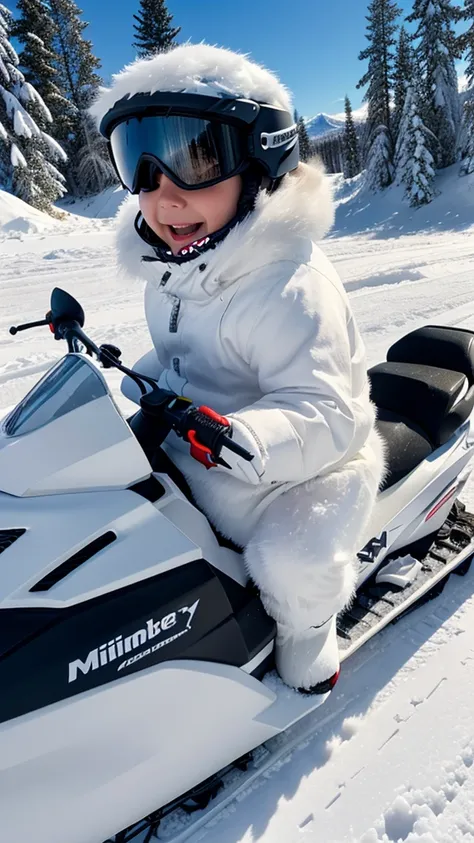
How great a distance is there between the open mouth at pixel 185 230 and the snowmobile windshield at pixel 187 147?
0.14m

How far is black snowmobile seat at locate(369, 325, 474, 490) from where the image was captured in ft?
7.19

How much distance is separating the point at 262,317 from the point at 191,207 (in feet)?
1.26

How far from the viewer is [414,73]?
2148 cm

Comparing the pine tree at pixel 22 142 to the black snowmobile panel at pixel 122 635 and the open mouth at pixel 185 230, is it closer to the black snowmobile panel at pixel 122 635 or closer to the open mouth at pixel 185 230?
the open mouth at pixel 185 230

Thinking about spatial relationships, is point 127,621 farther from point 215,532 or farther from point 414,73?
point 414,73

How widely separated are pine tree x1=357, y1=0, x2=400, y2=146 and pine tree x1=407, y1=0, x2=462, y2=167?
1.38 m

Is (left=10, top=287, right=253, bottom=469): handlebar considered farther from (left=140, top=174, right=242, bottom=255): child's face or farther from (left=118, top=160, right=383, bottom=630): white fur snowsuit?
(left=140, top=174, right=242, bottom=255): child's face

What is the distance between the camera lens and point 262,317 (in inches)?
60.4

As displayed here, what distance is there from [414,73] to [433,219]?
22.2 feet

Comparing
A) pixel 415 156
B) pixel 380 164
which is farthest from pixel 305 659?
pixel 380 164

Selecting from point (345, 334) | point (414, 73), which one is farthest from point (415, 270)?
point (414, 73)

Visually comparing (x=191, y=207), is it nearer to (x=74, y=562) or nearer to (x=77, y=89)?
(x=74, y=562)

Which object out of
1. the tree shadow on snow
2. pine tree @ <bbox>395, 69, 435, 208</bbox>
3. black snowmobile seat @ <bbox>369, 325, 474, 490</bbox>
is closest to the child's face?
black snowmobile seat @ <bbox>369, 325, 474, 490</bbox>

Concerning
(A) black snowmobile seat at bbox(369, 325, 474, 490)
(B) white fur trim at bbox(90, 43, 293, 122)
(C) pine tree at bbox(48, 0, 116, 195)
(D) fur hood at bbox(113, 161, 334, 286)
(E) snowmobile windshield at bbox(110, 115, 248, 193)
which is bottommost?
(A) black snowmobile seat at bbox(369, 325, 474, 490)
